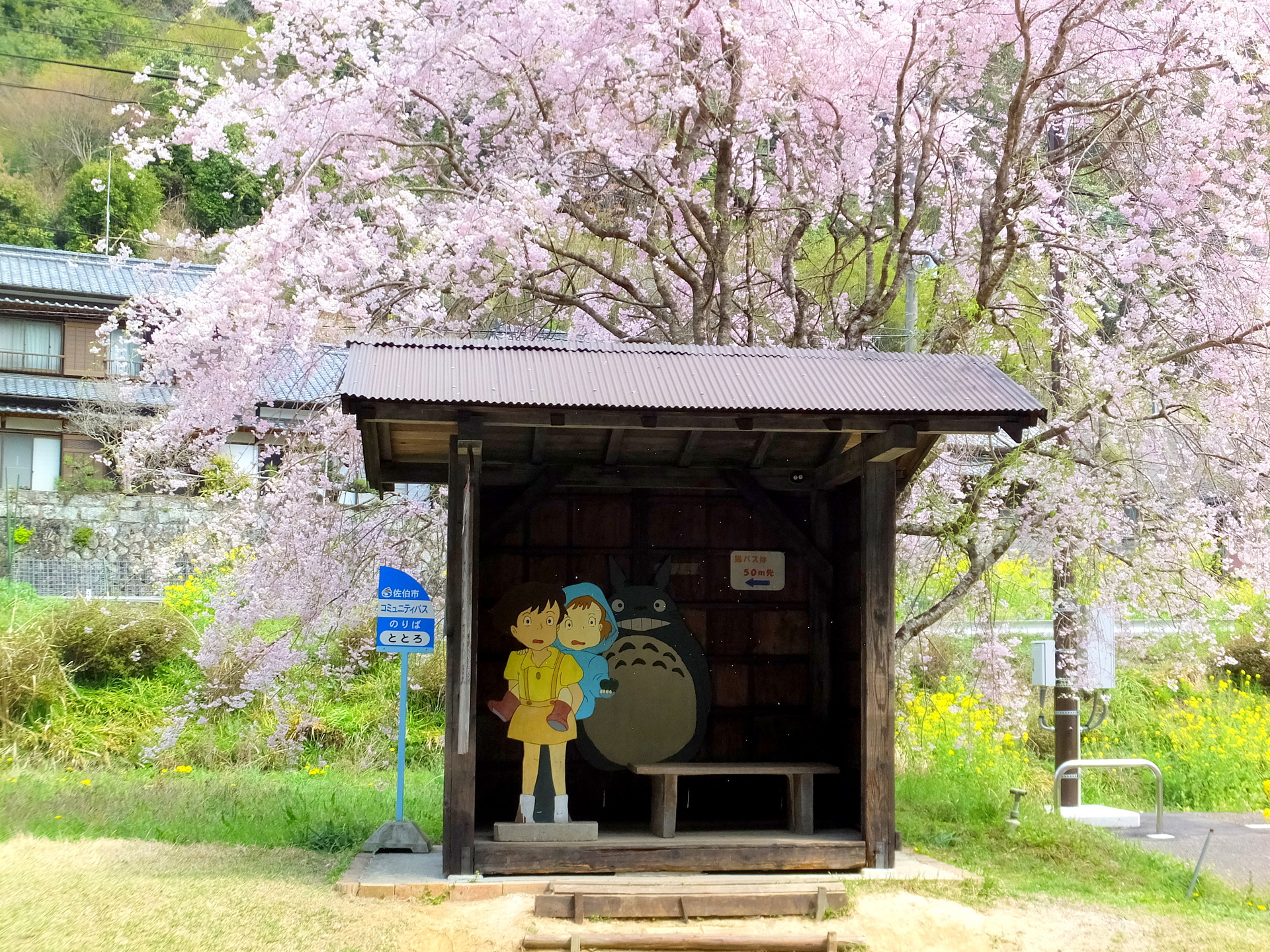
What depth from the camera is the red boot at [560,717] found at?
672cm

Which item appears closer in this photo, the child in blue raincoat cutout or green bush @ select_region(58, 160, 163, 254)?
the child in blue raincoat cutout

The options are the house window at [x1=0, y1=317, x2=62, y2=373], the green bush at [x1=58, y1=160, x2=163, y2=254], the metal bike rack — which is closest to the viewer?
the metal bike rack

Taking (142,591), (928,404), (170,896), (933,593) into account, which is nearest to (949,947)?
(928,404)

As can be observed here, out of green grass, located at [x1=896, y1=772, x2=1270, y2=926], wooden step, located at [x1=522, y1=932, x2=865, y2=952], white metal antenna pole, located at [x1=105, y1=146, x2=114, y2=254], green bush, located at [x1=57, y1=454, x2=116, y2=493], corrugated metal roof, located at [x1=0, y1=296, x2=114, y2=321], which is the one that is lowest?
green grass, located at [x1=896, y1=772, x2=1270, y2=926]

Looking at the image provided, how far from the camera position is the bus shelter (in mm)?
5785

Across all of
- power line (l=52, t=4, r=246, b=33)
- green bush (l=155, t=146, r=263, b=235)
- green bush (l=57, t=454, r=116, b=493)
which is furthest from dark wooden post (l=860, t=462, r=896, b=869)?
power line (l=52, t=4, r=246, b=33)

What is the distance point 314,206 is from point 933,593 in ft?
20.0

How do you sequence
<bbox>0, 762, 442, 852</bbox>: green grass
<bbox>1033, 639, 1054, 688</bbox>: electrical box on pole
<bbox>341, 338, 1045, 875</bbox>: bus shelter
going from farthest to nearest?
<bbox>1033, 639, 1054, 688</bbox>: electrical box on pole → <bbox>0, 762, 442, 852</bbox>: green grass → <bbox>341, 338, 1045, 875</bbox>: bus shelter

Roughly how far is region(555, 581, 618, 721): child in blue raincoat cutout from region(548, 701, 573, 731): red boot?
8cm

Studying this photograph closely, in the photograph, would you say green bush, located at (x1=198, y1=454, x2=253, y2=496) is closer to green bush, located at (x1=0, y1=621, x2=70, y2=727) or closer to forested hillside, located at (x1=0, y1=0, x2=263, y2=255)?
green bush, located at (x1=0, y1=621, x2=70, y2=727)

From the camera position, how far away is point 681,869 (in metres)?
6.22

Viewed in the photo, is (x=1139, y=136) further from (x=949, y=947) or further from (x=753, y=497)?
(x=949, y=947)

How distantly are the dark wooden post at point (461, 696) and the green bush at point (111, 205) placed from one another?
22474 mm

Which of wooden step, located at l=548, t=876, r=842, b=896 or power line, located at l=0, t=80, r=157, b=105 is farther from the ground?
power line, located at l=0, t=80, r=157, b=105
